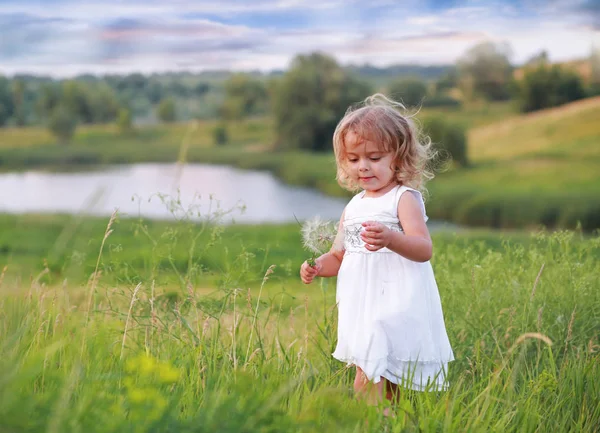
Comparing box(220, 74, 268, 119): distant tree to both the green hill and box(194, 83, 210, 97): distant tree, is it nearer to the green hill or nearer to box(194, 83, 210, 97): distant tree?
box(194, 83, 210, 97): distant tree

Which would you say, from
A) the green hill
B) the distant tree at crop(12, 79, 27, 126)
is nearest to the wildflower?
the green hill

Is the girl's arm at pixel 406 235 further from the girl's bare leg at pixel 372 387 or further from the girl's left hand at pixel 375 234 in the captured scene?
the girl's bare leg at pixel 372 387

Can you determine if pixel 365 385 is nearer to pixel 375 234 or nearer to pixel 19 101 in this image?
pixel 375 234

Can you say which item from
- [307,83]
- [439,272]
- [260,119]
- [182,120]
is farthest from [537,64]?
[439,272]

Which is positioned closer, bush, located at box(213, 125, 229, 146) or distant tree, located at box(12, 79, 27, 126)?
distant tree, located at box(12, 79, 27, 126)

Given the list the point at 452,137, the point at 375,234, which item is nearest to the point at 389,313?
the point at 375,234

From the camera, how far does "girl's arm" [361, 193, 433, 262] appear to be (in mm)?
2723

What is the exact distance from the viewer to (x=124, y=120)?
31703 millimetres

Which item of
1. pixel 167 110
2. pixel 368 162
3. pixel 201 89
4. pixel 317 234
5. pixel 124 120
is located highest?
pixel 201 89

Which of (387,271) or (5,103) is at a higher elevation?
(5,103)

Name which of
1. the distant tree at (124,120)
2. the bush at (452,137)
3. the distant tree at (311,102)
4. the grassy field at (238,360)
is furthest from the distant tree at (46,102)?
the grassy field at (238,360)

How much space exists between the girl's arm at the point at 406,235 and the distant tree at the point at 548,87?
28.7 meters

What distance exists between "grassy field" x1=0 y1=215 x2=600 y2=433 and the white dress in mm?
133

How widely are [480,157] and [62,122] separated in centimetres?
1871
